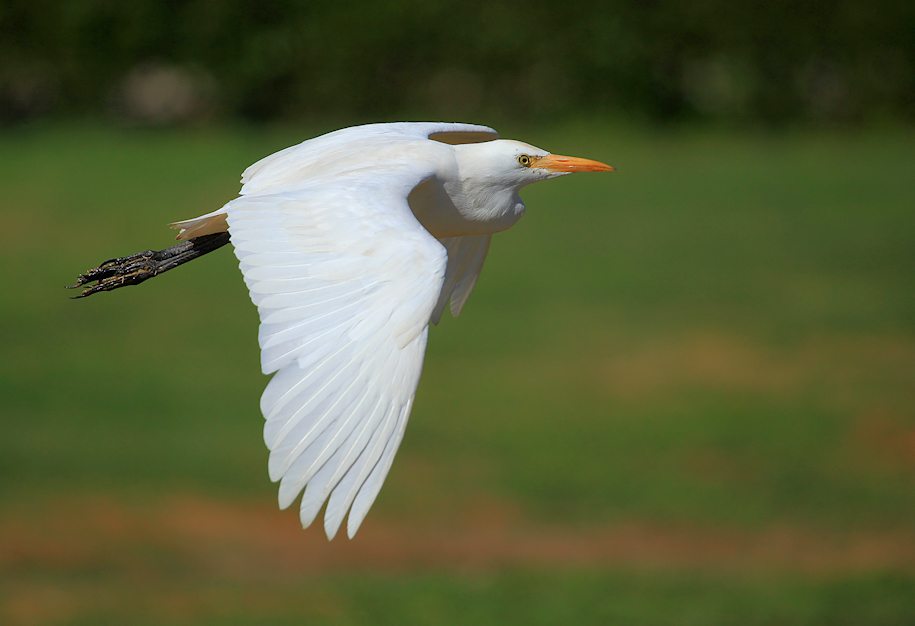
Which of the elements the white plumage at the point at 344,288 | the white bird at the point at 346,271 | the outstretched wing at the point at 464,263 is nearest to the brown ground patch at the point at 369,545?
the outstretched wing at the point at 464,263

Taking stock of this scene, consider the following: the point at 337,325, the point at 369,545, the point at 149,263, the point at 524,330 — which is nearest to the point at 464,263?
the point at 149,263

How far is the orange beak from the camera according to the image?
16.0ft

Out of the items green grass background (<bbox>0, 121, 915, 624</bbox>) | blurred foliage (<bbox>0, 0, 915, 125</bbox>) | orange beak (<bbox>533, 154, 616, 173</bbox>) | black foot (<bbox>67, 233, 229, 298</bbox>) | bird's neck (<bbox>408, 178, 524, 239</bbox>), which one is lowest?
green grass background (<bbox>0, 121, 915, 624</bbox>)

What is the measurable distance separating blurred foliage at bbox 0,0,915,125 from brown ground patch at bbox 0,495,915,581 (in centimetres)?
1564

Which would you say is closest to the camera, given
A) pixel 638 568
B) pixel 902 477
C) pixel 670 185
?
pixel 638 568

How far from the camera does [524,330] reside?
20.4 metres

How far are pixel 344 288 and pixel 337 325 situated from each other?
0.16 metres

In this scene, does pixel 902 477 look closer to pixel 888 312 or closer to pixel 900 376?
pixel 900 376

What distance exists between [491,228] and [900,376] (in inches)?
591

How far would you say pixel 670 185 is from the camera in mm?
27391

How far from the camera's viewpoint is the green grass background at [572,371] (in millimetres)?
11586

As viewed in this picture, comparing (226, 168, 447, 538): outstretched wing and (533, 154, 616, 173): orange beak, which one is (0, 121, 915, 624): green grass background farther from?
(226, 168, 447, 538): outstretched wing

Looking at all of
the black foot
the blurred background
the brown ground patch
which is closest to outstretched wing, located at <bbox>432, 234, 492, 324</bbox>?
the black foot

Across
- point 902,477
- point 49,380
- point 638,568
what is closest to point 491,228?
point 638,568
